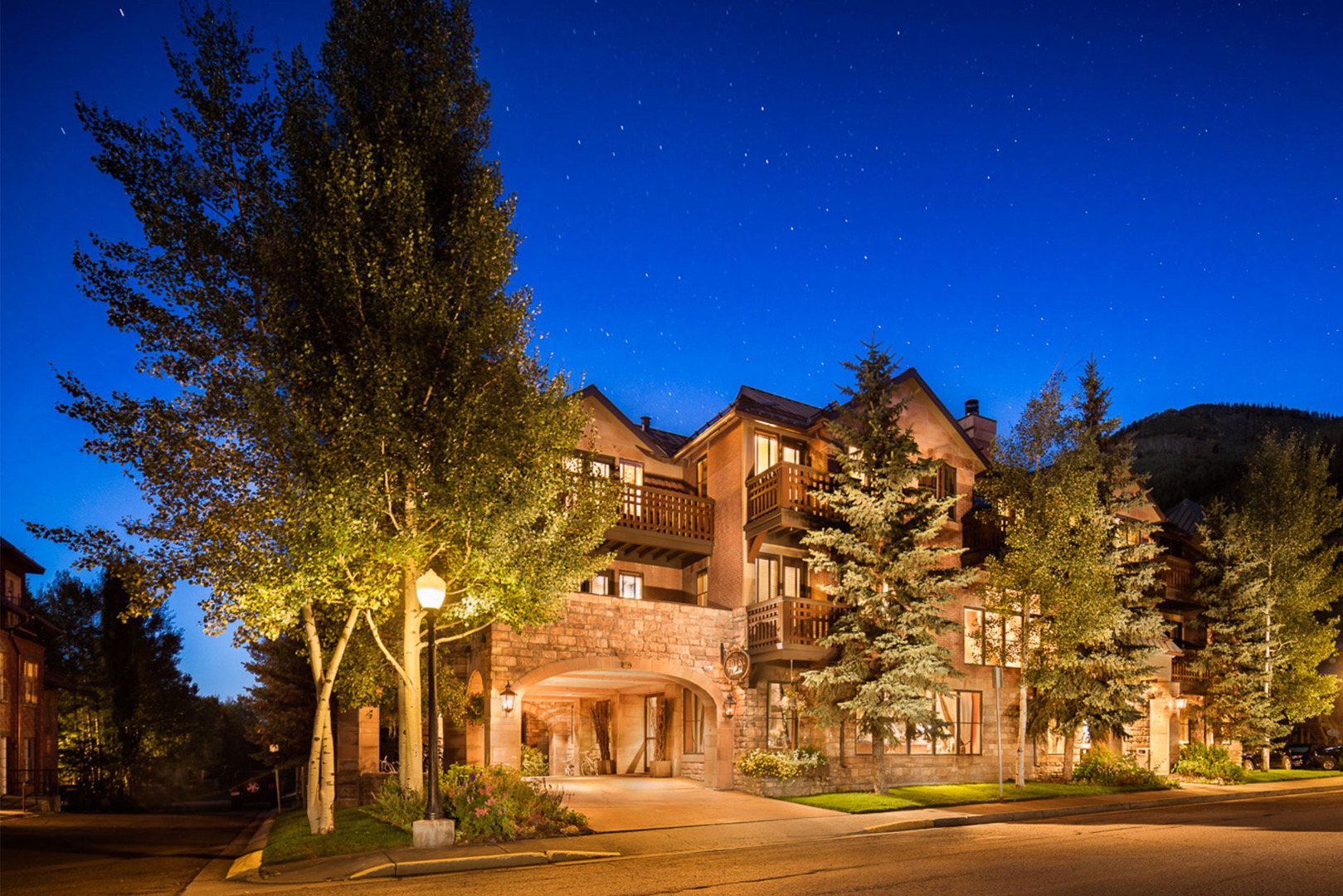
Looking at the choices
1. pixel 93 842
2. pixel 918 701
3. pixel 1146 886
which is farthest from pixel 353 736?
pixel 1146 886

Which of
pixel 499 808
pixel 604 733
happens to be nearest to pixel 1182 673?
pixel 604 733

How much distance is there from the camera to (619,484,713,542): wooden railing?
2328 centimetres

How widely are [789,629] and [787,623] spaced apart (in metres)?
0.16

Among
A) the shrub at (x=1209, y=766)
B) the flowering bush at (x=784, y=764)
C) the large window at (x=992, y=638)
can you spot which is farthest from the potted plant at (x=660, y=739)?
the shrub at (x=1209, y=766)

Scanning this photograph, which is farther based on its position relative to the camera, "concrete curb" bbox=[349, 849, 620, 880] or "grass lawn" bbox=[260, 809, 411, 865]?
"grass lawn" bbox=[260, 809, 411, 865]

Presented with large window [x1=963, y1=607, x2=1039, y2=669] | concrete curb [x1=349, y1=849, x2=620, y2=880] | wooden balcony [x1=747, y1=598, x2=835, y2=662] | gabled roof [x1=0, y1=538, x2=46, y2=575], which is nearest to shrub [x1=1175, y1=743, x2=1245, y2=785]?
large window [x1=963, y1=607, x2=1039, y2=669]

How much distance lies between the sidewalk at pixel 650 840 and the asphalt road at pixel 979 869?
56cm

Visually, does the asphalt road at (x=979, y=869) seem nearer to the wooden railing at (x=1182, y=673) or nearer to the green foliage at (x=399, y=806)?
the green foliage at (x=399, y=806)

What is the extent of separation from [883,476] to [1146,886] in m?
12.1

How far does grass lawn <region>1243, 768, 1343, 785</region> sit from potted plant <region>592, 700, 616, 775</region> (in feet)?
68.0

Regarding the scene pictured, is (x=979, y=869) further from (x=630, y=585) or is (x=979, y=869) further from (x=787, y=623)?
(x=630, y=585)

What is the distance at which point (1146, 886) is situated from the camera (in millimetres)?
9773

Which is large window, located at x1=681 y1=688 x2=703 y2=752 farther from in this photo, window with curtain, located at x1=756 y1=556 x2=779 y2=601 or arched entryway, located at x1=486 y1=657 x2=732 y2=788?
window with curtain, located at x1=756 y1=556 x2=779 y2=601

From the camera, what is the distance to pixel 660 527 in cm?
2384
